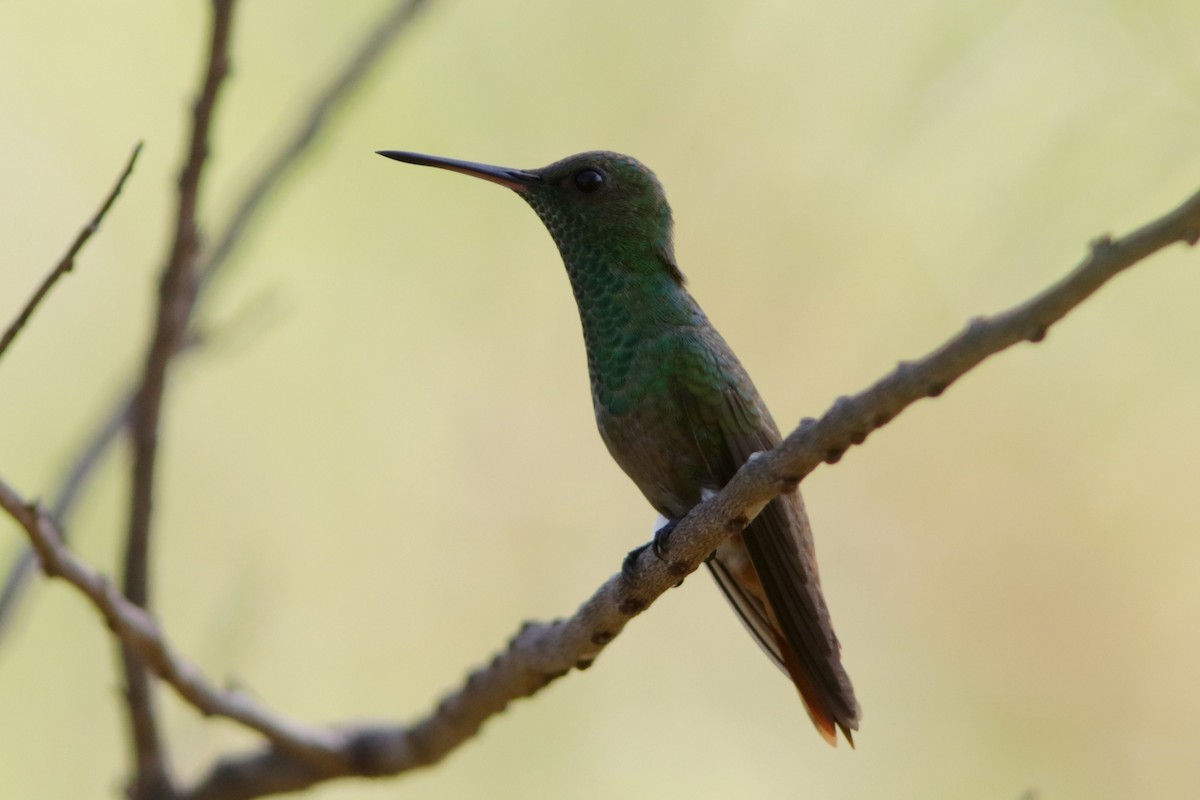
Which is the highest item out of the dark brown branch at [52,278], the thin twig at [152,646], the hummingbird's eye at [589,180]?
the hummingbird's eye at [589,180]

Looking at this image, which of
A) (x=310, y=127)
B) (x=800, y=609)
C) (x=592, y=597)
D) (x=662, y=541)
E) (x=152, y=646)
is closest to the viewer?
(x=662, y=541)

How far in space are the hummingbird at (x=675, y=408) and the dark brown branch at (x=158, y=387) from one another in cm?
50

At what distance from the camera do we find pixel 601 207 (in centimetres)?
330

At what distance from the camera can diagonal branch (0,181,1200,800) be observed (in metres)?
1.52

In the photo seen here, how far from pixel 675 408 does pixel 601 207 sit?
71 cm

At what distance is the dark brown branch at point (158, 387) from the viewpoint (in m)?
2.52

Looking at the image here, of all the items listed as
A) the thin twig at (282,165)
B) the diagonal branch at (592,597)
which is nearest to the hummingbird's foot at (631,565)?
the diagonal branch at (592,597)

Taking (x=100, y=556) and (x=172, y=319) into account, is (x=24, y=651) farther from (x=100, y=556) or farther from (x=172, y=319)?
(x=172, y=319)

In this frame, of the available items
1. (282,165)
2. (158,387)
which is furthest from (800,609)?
(282,165)

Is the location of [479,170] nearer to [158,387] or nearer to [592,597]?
[158,387]

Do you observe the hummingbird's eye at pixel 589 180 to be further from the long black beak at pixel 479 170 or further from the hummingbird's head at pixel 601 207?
the long black beak at pixel 479 170

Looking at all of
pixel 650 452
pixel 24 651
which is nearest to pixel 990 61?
pixel 650 452

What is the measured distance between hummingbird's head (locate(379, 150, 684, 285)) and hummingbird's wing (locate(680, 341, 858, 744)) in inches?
15.6

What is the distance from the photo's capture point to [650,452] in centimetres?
286
